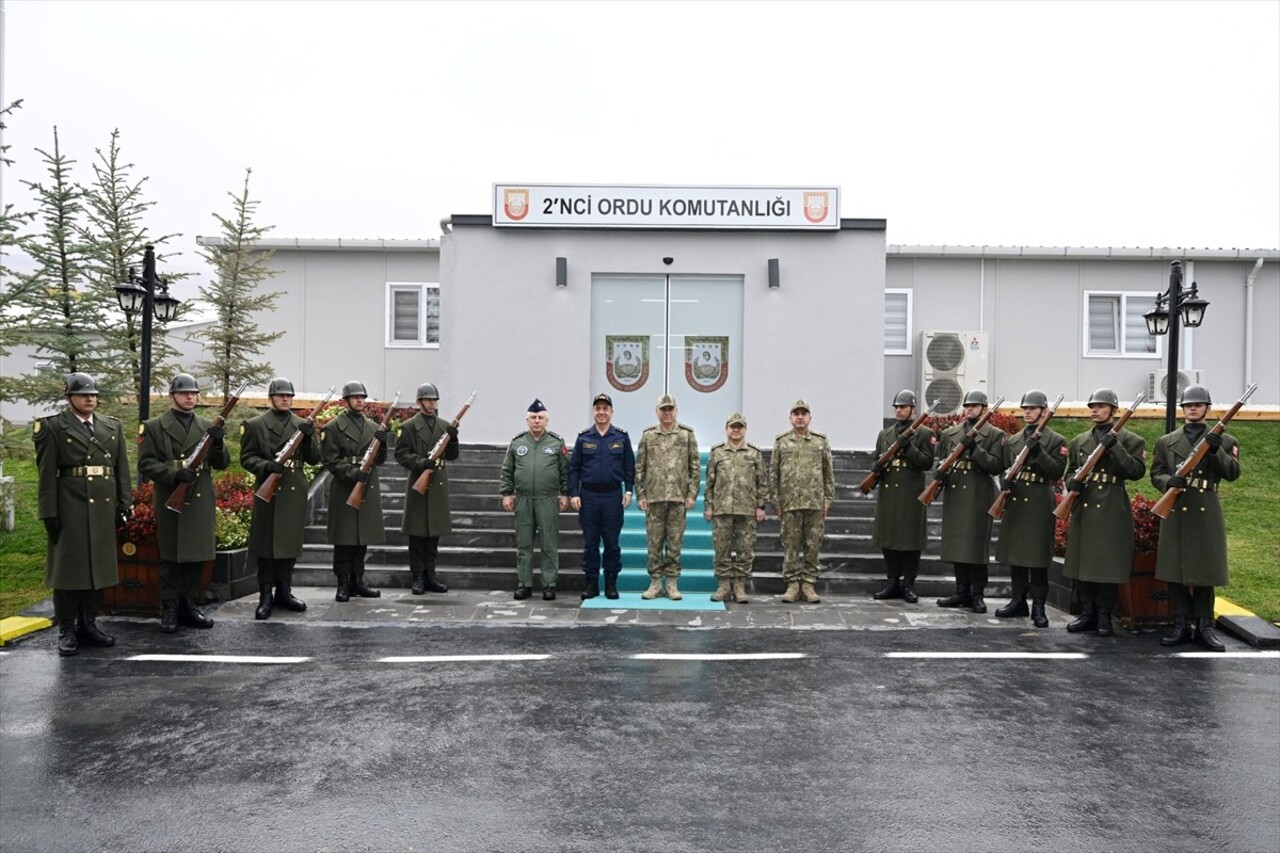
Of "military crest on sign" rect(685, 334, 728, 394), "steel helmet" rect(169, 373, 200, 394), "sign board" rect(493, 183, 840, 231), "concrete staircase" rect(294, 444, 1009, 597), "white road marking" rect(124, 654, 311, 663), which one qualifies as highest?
"sign board" rect(493, 183, 840, 231)

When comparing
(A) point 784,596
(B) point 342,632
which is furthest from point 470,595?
(A) point 784,596

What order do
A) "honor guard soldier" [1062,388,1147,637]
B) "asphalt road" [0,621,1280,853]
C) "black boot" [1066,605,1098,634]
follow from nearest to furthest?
1. "asphalt road" [0,621,1280,853]
2. "honor guard soldier" [1062,388,1147,637]
3. "black boot" [1066,605,1098,634]

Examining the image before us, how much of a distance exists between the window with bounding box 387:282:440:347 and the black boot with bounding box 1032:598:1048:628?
12.0 metres

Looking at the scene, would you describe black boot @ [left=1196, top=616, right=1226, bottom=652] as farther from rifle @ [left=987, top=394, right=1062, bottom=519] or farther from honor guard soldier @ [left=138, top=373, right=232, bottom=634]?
honor guard soldier @ [left=138, top=373, right=232, bottom=634]

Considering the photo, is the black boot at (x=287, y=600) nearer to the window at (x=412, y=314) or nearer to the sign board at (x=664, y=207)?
the sign board at (x=664, y=207)

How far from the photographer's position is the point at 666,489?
9883mm

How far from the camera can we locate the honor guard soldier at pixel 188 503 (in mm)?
8438

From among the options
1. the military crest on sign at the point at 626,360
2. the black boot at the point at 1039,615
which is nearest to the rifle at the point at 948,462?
the black boot at the point at 1039,615

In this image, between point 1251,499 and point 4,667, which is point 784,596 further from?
point 1251,499

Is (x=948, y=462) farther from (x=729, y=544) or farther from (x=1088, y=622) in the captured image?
(x=729, y=544)

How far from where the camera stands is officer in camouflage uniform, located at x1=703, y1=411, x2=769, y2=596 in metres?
9.77

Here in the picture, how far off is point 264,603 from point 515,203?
266 inches

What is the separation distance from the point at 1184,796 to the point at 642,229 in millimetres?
10274

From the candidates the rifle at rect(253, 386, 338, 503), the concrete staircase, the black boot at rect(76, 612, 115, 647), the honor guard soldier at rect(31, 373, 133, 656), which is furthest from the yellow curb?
the concrete staircase
